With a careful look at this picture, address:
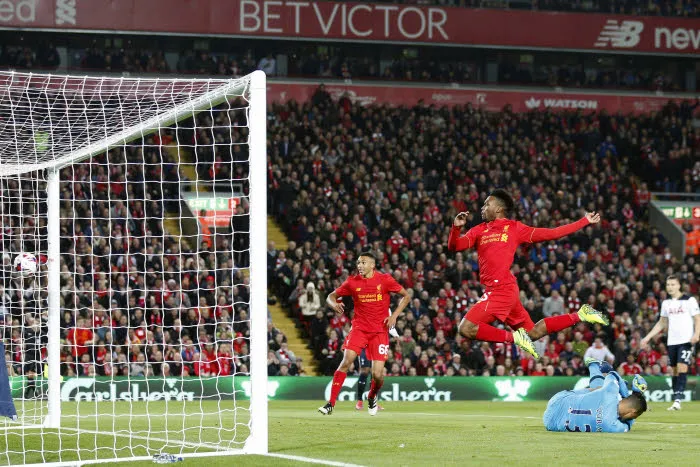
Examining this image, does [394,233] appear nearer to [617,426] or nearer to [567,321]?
[567,321]

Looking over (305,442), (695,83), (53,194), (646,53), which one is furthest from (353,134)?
(305,442)

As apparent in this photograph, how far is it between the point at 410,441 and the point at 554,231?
3085 mm

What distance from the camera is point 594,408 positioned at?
471 inches

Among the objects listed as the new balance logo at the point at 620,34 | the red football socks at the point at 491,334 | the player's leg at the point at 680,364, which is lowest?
the player's leg at the point at 680,364

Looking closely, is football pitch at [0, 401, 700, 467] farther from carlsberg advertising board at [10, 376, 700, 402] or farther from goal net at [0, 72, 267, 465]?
carlsberg advertising board at [10, 376, 700, 402]

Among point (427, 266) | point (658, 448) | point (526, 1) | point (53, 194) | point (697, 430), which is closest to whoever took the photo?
point (658, 448)

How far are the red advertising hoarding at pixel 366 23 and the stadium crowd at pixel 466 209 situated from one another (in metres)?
3.01

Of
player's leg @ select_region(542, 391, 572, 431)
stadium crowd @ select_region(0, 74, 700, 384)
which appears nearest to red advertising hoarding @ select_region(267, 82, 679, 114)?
stadium crowd @ select_region(0, 74, 700, 384)

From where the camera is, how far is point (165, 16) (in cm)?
3647

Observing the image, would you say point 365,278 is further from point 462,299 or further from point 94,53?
point 94,53

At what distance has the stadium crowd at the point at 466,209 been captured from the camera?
26.5m

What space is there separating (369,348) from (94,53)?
22803 millimetres

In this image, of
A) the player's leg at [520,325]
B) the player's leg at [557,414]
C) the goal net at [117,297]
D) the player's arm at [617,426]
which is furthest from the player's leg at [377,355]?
the player's arm at [617,426]

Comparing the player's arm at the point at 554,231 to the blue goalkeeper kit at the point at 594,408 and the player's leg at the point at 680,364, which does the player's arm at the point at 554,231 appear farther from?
the player's leg at the point at 680,364
